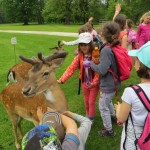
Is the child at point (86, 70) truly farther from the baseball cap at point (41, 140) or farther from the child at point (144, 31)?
the child at point (144, 31)

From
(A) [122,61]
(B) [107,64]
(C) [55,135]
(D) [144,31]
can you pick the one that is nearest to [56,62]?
(B) [107,64]

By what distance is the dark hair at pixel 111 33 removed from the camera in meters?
4.22

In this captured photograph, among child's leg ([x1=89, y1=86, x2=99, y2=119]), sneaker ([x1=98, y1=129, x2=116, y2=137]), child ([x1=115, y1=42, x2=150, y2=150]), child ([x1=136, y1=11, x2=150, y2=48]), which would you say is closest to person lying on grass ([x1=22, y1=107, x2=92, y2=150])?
child ([x1=115, y1=42, x2=150, y2=150])

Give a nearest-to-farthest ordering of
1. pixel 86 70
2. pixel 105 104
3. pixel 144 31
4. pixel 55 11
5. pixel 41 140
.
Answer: pixel 41 140 < pixel 105 104 < pixel 86 70 < pixel 144 31 < pixel 55 11

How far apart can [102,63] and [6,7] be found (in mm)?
68077

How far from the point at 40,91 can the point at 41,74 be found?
0.24 metres

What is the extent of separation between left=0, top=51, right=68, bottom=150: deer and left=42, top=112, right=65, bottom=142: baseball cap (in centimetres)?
154

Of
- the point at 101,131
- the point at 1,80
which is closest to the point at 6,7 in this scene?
the point at 1,80

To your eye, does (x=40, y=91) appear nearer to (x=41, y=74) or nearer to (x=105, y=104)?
(x=41, y=74)

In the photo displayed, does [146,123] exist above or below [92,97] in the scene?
above

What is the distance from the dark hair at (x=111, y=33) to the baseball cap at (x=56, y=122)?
2134 mm

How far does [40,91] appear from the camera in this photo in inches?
157

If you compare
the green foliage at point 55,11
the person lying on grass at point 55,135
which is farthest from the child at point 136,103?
the green foliage at point 55,11

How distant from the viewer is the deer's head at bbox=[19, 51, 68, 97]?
3.93 meters
